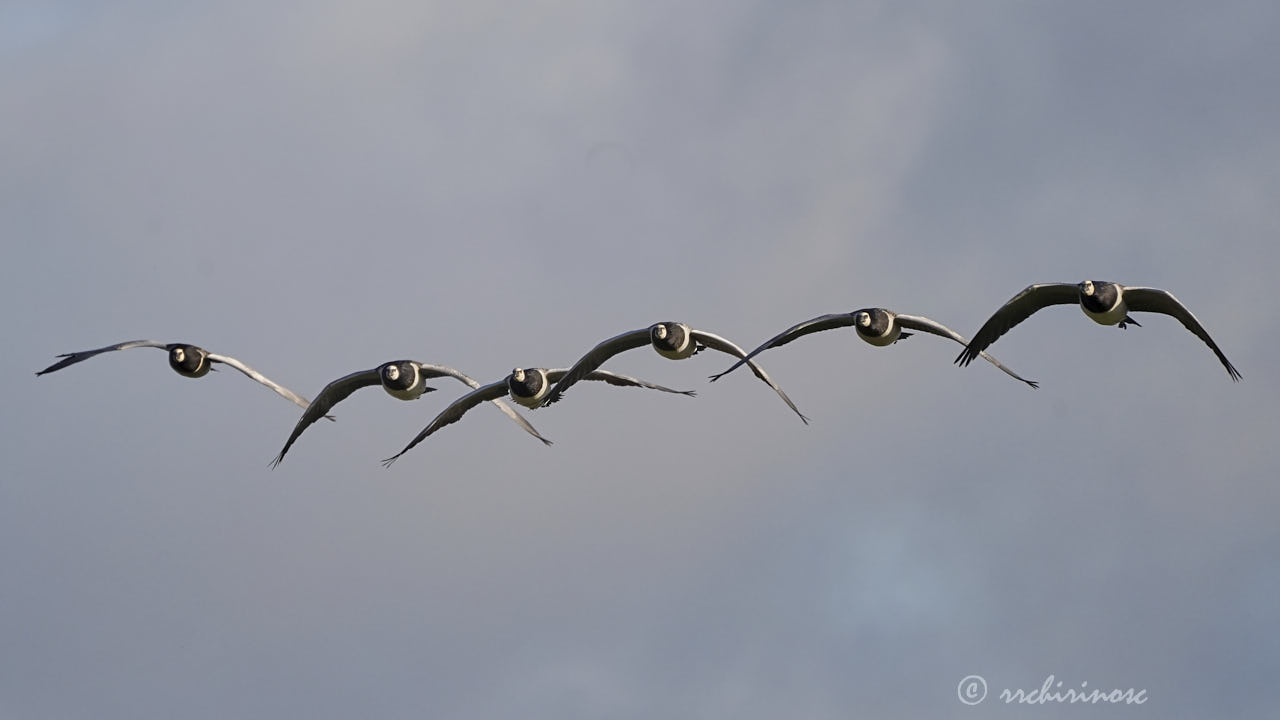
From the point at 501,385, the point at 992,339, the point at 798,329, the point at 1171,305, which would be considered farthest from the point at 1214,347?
the point at 501,385

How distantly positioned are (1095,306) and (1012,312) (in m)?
2.05

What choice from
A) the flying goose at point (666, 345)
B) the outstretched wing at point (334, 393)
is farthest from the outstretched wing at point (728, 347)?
the outstretched wing at point (334, 393)

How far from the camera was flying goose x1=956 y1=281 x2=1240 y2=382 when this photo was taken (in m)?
36.9

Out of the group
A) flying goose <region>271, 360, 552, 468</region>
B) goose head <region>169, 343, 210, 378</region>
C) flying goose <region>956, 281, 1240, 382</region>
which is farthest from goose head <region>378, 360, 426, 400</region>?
flying goose <region>956, 281, 1240, 382</region>

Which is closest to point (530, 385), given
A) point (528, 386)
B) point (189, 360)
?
point (528, 386)

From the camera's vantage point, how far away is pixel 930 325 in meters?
40.1

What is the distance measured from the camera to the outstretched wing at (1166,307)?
36.4m

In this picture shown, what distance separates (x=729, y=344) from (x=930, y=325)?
3.73 m

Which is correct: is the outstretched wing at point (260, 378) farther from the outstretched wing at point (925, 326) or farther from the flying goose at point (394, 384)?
the outstretched wing at point (925, 326)

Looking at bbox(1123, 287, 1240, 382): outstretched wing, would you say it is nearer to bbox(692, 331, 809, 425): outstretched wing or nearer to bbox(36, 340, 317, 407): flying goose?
bbox(692, 331, 809, 425): outstretched wing

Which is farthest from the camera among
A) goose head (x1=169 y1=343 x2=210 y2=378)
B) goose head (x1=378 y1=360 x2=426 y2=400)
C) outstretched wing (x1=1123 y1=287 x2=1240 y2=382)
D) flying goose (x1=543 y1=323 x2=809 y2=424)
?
goose head (x1=169 y1=343 x2=210 y2=378)

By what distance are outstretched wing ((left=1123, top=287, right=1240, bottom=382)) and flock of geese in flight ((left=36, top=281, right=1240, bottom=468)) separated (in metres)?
0.02

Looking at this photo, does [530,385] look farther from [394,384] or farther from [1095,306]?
[1095,306]

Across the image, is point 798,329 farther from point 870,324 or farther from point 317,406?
point 317,406
